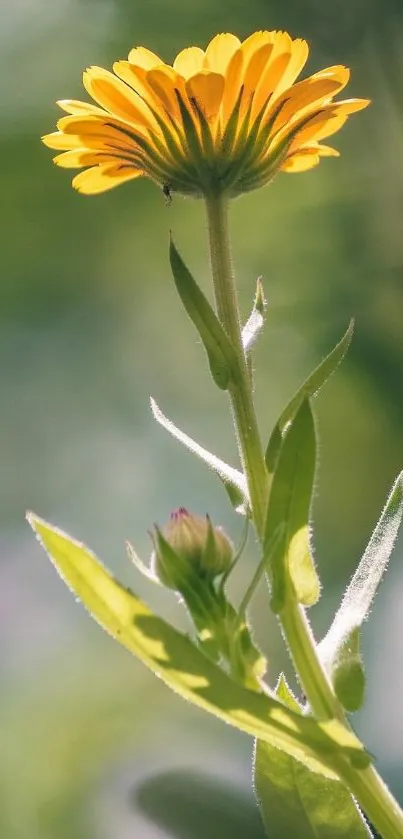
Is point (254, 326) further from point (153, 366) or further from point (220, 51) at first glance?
point (153, 366)

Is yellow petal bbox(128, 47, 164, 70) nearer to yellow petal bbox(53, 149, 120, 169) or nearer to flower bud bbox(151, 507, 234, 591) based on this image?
yellow petal bbox(53, 149, 120, 169)

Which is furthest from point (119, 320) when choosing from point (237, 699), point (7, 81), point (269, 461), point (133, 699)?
point (237, 699)

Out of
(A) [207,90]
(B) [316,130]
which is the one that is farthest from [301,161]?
(A) [207,90]

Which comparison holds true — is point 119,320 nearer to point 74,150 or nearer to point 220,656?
point 74,150

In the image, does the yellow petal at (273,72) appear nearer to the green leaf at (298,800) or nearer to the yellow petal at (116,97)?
the yellow petal at (116,97)

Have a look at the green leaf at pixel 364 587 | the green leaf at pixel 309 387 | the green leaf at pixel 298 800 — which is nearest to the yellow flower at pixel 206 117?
the green leaf at pixel 309 387
